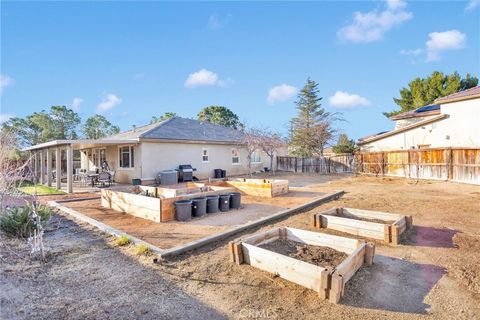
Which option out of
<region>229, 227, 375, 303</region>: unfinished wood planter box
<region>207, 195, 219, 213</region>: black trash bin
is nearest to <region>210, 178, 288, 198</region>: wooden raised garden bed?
<region>207, 195, 219, 213</region>: black trash bin

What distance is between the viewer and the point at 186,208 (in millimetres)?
6887

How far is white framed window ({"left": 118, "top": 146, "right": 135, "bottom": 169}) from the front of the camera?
1510cm

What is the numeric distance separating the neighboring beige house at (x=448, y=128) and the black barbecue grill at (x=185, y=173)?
1476 cm

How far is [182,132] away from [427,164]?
14950 mm

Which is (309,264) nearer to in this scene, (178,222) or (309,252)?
(309,252)

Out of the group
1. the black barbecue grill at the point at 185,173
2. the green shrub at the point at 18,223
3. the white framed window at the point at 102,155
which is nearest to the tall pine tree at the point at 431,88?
the black barbecue grill at the point at 185,173

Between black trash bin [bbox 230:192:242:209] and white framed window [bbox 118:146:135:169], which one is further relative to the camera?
white framed window [bbox 118:146:135:169]

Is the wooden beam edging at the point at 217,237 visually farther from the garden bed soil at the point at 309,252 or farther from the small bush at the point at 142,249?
the garden bed soil at the point at 309,252

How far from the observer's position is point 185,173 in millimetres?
15586

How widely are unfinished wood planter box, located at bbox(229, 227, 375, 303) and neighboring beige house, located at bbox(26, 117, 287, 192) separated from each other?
11.0 meters

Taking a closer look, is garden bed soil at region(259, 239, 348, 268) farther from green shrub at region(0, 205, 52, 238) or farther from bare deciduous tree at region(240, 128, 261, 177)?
bare deciduous tree at region(240, 128, 261, 177)

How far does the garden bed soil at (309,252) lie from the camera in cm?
376

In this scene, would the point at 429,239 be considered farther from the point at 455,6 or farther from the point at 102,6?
the point at 102,6

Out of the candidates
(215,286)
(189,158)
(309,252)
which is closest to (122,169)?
(189,158)
